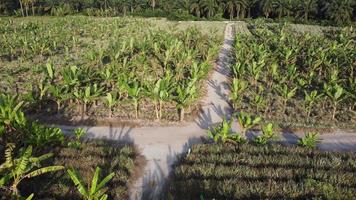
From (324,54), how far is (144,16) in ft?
109

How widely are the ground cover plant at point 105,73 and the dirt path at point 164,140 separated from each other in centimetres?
91

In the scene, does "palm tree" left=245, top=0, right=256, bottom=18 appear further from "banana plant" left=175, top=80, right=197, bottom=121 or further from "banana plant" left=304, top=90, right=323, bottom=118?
"banana plant" left=175, top=80, right=197, bottom=121

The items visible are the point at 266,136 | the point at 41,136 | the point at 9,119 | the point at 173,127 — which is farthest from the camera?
the point at 173,127

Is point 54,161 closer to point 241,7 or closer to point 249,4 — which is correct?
point 241,7

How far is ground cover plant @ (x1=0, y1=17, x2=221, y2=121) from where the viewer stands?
16.0 m

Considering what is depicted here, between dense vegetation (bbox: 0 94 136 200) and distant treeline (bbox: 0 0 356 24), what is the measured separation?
39571 mm

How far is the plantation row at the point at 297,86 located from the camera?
16.5m

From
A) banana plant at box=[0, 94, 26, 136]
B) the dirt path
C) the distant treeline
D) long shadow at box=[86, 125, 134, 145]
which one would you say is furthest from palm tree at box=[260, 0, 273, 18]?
banana plant at box=[0, 94, 26, 136]

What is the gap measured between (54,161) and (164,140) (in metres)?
4.23

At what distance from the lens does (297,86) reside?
1984 centimetres

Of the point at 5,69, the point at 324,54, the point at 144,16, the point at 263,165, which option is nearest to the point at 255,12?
the point at 144,16

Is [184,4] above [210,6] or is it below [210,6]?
above

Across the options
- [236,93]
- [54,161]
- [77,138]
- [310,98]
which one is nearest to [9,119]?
[54,161]

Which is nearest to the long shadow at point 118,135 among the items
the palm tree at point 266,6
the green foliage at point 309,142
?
the green foliage at point 309,142
